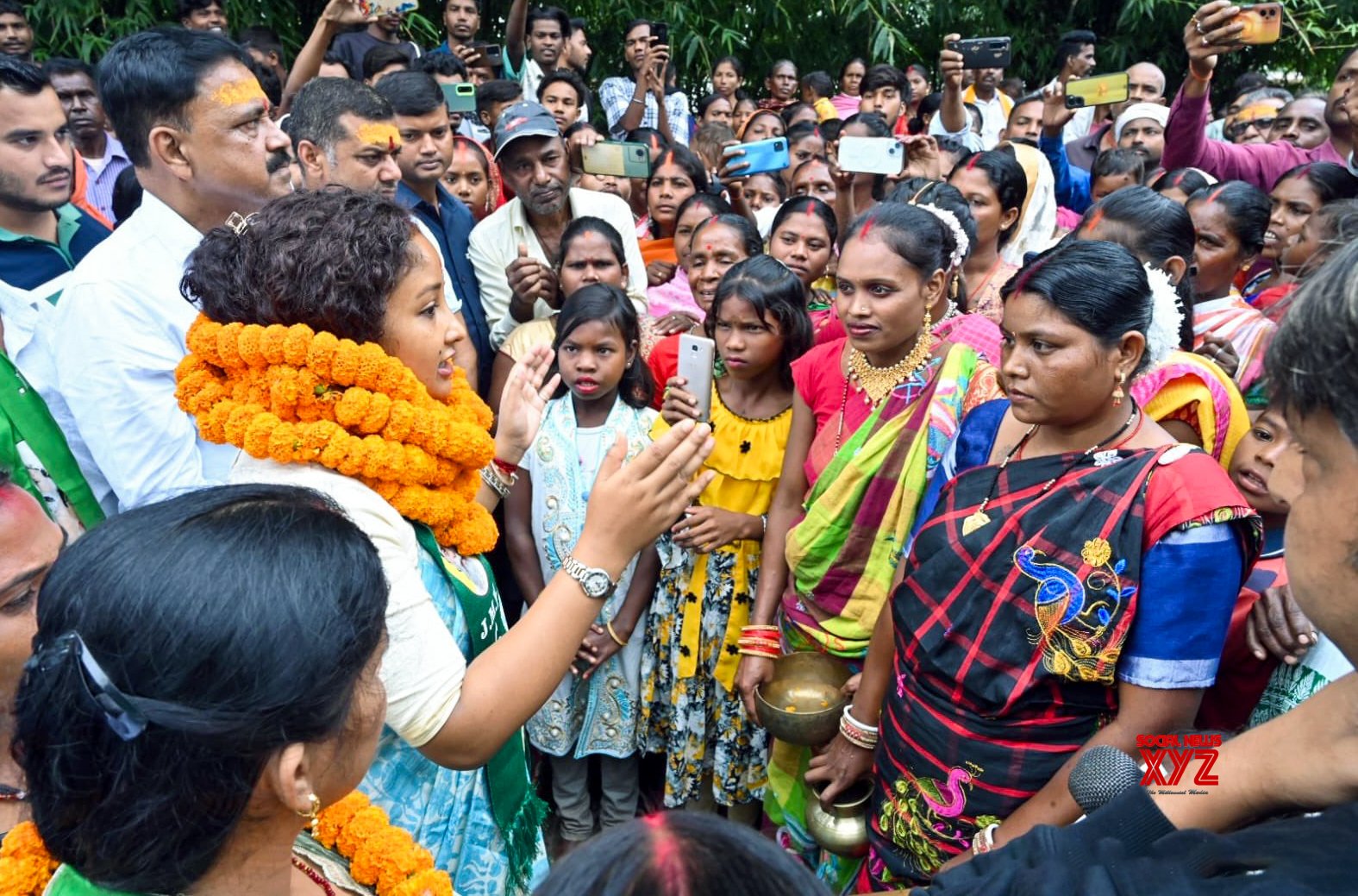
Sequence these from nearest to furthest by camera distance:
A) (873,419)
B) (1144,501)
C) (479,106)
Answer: (1144,501)
(873,419)
(479,106)

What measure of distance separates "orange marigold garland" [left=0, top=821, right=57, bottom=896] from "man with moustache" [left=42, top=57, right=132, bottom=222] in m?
4.93

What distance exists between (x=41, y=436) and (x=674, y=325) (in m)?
2.42

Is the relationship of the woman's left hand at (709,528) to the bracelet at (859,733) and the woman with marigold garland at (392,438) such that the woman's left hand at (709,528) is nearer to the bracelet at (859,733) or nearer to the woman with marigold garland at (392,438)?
the bracelet at (859,733)

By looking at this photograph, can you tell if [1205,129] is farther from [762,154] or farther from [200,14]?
[200,14]

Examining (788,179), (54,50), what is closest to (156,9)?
(54,50)

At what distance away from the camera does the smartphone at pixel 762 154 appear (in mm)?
4910

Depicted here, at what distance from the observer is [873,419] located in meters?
2.55

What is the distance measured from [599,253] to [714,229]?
487 mm

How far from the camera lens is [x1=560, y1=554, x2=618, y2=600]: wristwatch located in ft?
5.12

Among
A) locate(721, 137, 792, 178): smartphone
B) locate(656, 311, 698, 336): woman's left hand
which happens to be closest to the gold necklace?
locate(656, 311, 698, 336): woman's left hand

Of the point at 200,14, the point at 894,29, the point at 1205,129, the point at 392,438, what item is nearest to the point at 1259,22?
the point at 1205,129

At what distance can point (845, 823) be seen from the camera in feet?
7.66

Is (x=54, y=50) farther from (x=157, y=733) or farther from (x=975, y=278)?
(x=157, y=733)

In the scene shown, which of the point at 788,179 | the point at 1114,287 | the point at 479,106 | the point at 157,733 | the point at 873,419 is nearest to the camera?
the point at 157,733
